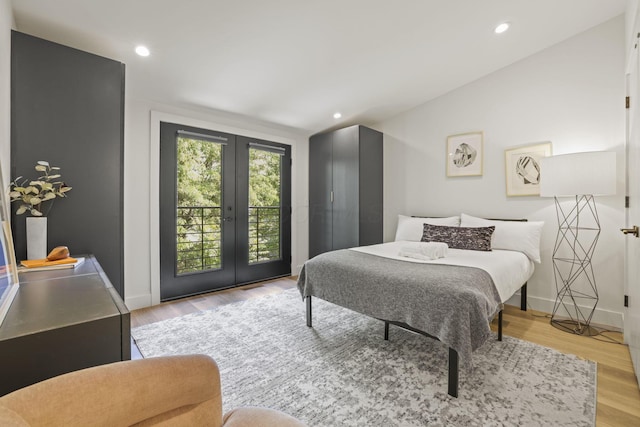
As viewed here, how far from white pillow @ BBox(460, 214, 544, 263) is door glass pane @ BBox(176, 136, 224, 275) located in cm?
327

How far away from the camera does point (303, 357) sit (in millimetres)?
2113

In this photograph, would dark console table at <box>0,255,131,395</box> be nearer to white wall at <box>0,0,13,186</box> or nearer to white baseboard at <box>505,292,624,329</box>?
white wall at <box>0,0,13,186</box>

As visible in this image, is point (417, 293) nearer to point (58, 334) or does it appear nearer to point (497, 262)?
point (497, 262)

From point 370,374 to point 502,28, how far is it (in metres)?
3.21

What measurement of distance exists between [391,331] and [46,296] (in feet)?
7.62

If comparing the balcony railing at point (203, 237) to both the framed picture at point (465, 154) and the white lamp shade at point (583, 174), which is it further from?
the white lamp shade at point (583, 174)

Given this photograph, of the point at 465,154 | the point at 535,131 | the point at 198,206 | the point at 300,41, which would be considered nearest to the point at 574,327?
the point at 535,131

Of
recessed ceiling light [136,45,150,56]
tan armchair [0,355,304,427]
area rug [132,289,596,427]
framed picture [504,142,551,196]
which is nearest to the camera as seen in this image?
tan armchair [0,355,304,427]

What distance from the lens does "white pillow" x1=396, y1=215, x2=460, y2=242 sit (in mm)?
3502

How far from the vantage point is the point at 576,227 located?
113 inches

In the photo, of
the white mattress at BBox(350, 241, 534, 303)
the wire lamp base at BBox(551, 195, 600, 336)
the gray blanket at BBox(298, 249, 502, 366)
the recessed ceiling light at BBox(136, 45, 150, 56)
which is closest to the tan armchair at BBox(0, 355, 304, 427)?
the gray blanket at BBox(298, 249, 502, 366)

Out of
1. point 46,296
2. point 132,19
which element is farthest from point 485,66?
point 46,296

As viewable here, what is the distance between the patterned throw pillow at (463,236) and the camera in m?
→ 2.98

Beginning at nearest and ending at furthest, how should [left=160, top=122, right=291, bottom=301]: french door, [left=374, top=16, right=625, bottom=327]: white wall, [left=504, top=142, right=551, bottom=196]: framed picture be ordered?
[left=374, top=16, right=625, bottom=327]: white wall
[left=504, top=142, right=551, bottom=196]: framed picture
[left=160, top=122, right=291, bottom=301]: french door
